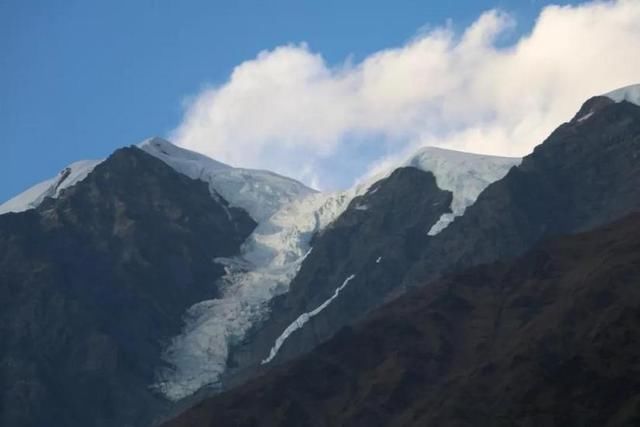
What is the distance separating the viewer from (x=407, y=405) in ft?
643

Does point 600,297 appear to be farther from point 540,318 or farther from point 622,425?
point 622,425

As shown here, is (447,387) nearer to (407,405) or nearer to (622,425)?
(407,405)

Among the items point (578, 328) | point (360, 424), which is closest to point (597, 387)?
point (578, 328)

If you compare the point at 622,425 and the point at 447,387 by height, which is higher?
the point at 447,387

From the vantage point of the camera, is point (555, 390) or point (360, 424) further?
point (360, 424)

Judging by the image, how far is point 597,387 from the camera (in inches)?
6801

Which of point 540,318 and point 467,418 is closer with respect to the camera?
point 467,418

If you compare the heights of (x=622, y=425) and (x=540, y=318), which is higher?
(x=540, y=318)

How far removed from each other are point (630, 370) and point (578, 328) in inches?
607

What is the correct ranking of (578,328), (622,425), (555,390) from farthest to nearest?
(578,328)
(555,390)
(622,425)

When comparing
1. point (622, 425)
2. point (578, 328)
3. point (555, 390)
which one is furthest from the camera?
point (578, 328)

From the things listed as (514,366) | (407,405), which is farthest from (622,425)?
(407,405)

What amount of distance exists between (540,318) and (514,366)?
1583cm

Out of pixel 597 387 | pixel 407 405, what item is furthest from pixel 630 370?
pixel 407 405
